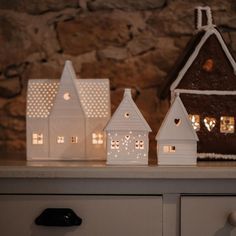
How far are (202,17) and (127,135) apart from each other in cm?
47

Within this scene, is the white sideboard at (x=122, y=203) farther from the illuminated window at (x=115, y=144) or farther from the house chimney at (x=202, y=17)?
the house chimney at (x=202, y=17)

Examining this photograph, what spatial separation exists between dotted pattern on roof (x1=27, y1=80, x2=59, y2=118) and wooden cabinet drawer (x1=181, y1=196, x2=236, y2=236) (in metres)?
0.48

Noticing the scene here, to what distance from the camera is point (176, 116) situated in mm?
1146

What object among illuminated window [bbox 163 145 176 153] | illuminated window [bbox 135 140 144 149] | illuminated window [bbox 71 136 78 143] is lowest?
illuminated window [bbox 163 145 176 153]

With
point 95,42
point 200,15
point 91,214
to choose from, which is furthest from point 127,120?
point 95,42

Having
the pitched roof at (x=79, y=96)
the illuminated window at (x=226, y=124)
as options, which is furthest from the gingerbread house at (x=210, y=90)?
the pitched roof at (x=79, y=96)

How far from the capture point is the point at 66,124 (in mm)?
1227

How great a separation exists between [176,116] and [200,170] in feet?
0.57

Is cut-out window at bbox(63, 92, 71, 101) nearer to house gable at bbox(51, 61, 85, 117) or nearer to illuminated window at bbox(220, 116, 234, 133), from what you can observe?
house gable at bbox(51, 61, 85, 117)

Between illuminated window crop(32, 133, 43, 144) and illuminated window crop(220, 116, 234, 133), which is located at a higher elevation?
illuminated window crop(220, 116, 234, 133)

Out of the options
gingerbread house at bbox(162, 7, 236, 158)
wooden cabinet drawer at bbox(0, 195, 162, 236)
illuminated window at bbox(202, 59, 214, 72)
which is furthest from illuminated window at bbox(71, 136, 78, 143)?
illuminated window at bbox(202, 59, 214, 72)

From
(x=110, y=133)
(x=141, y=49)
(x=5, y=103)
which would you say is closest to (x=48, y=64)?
(x=5, y=103)

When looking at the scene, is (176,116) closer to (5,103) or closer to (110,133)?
(110,133)

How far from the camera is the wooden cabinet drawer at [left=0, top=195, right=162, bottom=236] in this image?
106cm
